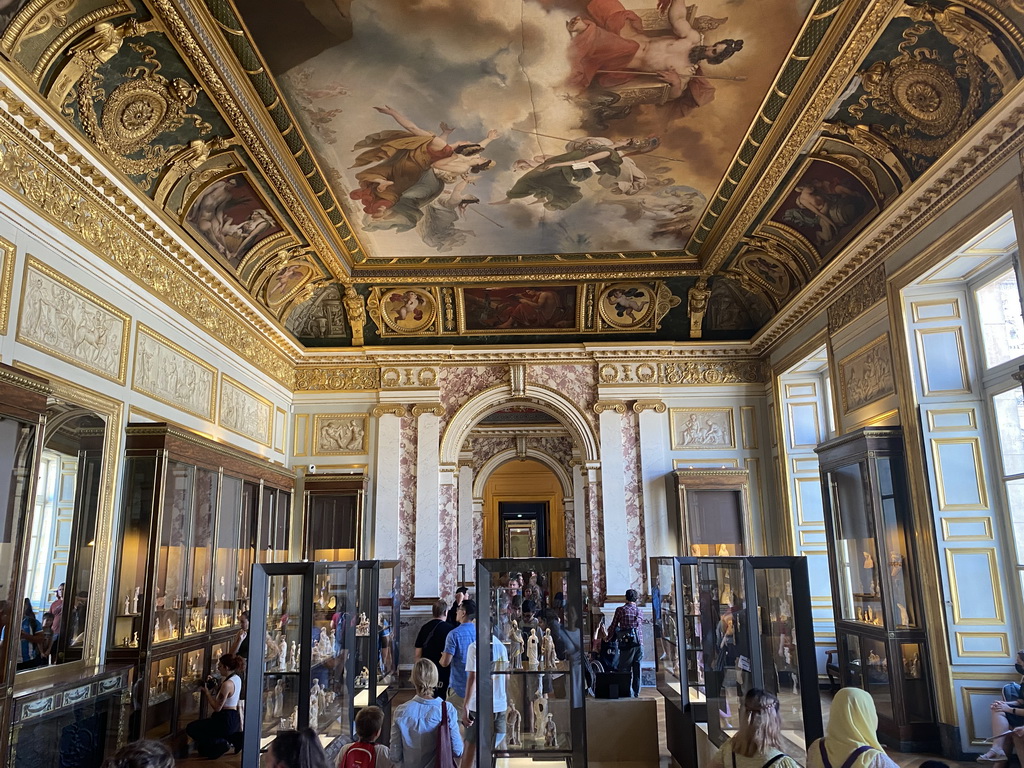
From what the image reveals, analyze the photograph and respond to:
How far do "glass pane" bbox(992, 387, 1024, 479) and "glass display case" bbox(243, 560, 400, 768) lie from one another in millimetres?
7910

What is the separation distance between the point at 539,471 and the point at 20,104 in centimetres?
2491

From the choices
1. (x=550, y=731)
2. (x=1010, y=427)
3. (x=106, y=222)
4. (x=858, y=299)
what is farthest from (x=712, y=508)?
(x=106, y=222)

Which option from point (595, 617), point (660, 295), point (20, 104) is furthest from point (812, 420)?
point (20, 104)

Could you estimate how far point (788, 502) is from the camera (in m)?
15.3

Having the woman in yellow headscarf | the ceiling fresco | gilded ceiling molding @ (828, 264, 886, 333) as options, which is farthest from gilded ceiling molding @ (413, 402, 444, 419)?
the woman in yellow headscarf

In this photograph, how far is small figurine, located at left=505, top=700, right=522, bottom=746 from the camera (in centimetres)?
671

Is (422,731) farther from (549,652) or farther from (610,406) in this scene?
(610,406)

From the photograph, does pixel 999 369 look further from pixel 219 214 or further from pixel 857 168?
pixel 219 214

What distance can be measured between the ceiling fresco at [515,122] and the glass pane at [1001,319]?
1.73 metres

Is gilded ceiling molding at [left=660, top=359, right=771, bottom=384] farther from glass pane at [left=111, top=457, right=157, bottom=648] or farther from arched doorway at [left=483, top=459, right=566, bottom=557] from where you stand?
arched doorway at [left=483, top=459, right=566, bottom=557]

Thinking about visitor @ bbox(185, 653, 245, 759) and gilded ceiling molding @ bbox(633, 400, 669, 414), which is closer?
visitor @ bbox(185, 653, 245, 759)

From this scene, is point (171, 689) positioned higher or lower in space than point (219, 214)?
lower

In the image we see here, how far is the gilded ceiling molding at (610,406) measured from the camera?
16500mm

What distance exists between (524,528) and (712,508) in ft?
47.5
